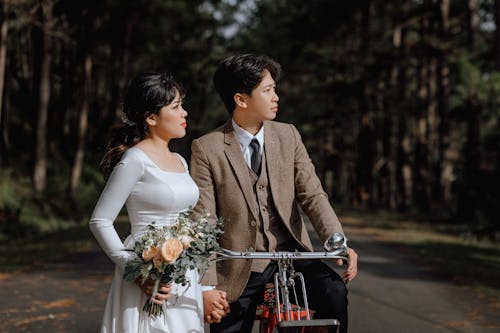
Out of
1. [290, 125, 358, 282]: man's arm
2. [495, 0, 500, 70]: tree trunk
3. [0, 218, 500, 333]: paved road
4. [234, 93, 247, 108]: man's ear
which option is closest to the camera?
[290, 125, 358, 282]: man's arm

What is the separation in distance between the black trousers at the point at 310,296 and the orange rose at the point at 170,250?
0.92 meters

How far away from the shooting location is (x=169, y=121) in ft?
14.2

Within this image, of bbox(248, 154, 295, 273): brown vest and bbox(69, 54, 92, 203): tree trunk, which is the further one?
bbox(69, 54, 92, 203): tree trunk

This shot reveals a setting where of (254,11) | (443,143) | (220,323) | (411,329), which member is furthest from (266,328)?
(254,11)

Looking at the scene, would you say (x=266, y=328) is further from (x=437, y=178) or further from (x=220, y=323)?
(x=437, y=178)

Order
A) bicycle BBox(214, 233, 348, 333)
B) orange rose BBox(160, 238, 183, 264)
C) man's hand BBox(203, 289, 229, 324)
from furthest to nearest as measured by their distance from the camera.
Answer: man's hand BBox(203, 289, 229, 324) < bicycle BBox(214, 233, 348, 333) < orange rose BBox(160, 238, 183, 264)

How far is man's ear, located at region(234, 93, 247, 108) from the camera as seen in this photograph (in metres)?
4.79

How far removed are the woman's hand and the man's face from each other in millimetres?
1218

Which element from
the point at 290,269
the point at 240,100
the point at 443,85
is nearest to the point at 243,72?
the point at 240,100

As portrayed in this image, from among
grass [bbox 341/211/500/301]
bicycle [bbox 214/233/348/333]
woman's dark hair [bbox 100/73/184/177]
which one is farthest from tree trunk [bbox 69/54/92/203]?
bicycle [bbox 214/233/348/333]

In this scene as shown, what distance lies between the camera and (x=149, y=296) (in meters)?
4.11

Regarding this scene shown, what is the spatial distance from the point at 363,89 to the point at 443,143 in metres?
3.92

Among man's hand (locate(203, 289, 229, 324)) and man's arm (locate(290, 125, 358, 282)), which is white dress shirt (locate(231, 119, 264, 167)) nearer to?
man's arm (locate(290, 125, 358, 282))

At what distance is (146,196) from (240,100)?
97 cm
